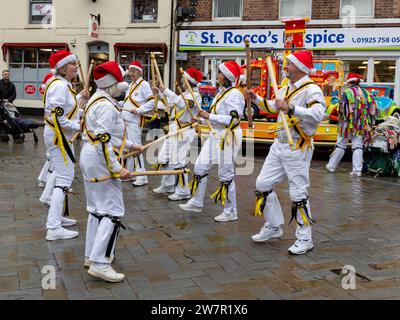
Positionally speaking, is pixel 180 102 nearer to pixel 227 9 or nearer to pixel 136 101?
pixel 136 101

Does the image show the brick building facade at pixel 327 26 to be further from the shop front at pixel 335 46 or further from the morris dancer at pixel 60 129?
the morris dancer at pixel 60 129

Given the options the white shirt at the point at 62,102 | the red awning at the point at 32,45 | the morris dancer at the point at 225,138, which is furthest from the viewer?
the red awning at the point at 32,45

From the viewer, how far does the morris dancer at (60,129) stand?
18.4 ft

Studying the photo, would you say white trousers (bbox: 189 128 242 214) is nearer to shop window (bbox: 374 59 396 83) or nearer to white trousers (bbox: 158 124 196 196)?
white trousers (bbox: 158 124 196 196)

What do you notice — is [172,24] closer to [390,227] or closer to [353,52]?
[353,52]

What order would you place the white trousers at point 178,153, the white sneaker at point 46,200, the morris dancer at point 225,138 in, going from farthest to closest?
1. the white trousers at point 178,153
2. the white sneaker at point 46,200
3. the morris dancer at point 225,138

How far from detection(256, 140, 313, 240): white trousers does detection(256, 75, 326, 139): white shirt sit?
0.58 feet

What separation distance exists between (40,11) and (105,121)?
19.8 metres

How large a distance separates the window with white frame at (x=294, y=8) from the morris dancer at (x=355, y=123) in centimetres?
898

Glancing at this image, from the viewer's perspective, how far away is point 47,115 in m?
5.80

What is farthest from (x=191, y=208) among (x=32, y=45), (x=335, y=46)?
(x=32, y=45)

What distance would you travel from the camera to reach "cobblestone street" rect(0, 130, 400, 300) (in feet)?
14.0

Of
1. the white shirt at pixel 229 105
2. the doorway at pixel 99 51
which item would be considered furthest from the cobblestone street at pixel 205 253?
the doorway at pixel 99 51

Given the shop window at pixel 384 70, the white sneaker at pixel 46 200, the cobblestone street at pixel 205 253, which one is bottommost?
the cobblestone street at pixel 205 253
